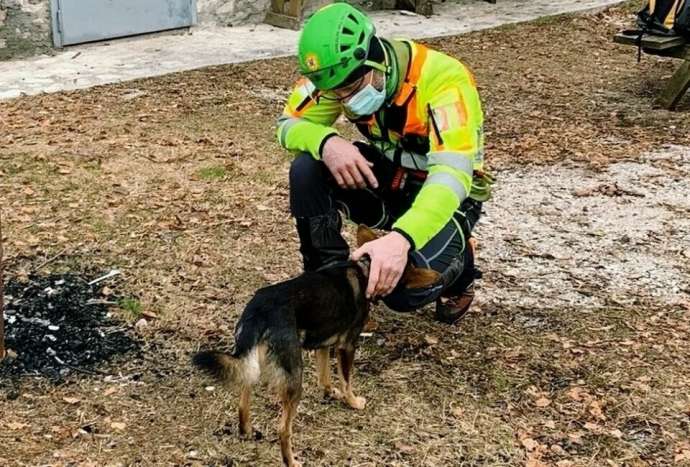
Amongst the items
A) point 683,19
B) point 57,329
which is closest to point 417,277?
point 57,329

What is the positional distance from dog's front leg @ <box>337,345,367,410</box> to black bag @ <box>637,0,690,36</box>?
5.10 metres

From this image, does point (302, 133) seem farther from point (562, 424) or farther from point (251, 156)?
point (251, 156)

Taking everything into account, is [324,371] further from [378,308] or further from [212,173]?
[212,173]

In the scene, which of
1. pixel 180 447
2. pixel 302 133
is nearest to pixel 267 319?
pixel 180 447

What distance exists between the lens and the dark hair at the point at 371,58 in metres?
3.28

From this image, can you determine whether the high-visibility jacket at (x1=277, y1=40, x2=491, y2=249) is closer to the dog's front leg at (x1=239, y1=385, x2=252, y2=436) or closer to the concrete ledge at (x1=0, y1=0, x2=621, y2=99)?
the dog's front leg at (x1=239, y1=385, x2=252, y2=436)

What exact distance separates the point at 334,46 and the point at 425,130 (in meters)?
0.58

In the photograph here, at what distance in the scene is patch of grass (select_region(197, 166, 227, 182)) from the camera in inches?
237

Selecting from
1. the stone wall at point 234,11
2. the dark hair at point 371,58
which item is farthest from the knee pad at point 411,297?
the stone wall at point 234,11

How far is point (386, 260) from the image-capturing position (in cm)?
310

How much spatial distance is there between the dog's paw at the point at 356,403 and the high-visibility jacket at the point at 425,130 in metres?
0.71

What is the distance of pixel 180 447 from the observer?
3246mm

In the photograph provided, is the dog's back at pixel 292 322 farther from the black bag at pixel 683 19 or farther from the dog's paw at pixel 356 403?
the black bag at pixel 683 19

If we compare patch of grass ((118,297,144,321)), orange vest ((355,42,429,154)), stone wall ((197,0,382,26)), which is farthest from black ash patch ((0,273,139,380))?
stone wall ((197,0,382,26))
